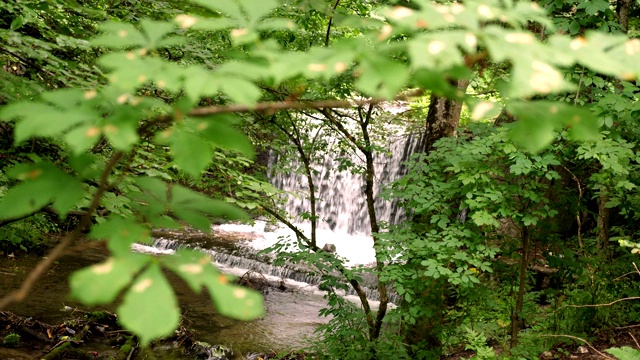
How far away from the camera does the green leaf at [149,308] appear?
24.5 inches

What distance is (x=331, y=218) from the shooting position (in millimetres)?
13961

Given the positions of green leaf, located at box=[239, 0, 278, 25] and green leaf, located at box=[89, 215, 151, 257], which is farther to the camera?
green leaf, located at box=[239, 0, 278, 25]

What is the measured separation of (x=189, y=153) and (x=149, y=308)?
0.28m

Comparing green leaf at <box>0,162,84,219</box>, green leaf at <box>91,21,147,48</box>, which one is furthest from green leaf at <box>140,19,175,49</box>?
green leaf at <box>0,162,84,219</box>

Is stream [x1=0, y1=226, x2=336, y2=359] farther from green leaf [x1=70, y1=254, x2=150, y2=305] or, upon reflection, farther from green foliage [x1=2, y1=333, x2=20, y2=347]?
green leaf [x1=70, y1=254, x2=150, y2=305]

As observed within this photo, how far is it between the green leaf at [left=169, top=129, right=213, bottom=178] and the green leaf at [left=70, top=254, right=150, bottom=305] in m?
0.18

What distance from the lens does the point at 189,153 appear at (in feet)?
2.71

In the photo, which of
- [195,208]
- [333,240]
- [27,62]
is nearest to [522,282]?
[195,208]

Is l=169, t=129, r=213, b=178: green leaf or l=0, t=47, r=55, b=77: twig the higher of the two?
l=0, t=47, r=55, b=77: twig

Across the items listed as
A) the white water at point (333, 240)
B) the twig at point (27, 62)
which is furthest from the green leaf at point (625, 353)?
the white water at point (333, 240)

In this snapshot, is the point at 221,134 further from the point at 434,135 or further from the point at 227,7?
the point at 434,135

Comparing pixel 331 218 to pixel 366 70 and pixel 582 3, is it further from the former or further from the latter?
pixel 366 70

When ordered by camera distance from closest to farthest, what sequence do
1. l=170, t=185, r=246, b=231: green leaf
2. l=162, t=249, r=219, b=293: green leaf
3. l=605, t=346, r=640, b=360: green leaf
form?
l=162, t=249, r=219, b=293: green leaf, l=170, t=185, r=246, b=231: green leaf, l=605, t=346, r=640, b=360: green leaf

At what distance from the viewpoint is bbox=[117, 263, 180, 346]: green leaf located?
0.62 m
